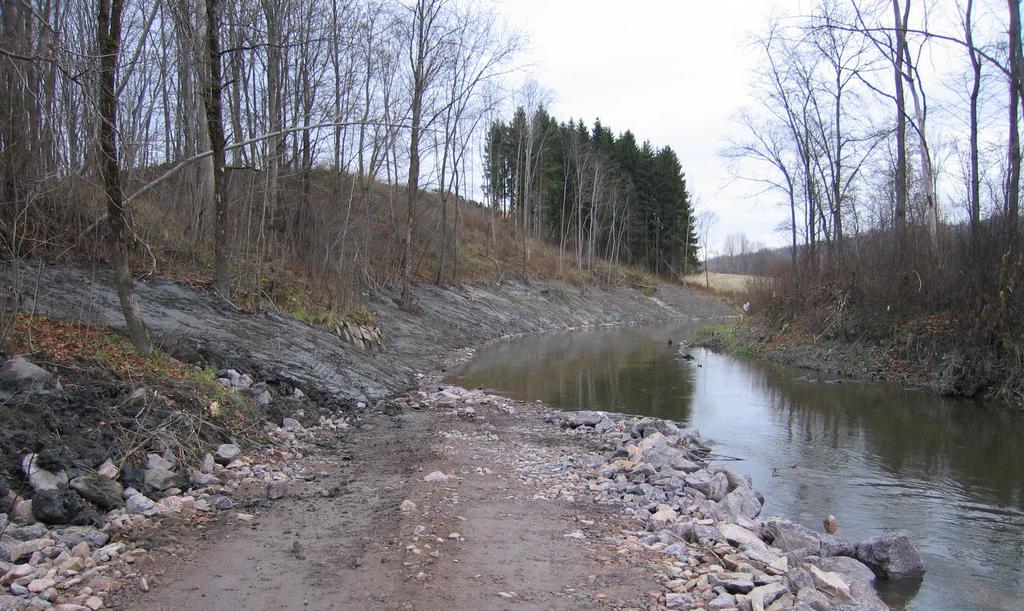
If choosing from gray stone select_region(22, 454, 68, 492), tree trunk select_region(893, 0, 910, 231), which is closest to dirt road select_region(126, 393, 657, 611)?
gray stone select_region(22, 454, 68, 492)

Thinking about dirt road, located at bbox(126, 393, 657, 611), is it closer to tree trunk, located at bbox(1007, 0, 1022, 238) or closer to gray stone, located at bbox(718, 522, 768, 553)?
gray stone, located at bbox(718, 522, 768, 553)

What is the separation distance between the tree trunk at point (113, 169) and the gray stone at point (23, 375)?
199 centimetres

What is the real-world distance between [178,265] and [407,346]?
332 inches

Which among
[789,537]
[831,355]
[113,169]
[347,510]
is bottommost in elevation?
[789,537]

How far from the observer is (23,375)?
654cm

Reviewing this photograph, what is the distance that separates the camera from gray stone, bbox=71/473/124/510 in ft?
18.1

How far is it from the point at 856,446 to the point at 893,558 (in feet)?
19.1

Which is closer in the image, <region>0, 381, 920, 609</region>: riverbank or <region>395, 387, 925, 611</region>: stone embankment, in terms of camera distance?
<region>0, 381, 920, 609</region>: riverbank

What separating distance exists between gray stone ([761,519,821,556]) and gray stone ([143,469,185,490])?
5.87m

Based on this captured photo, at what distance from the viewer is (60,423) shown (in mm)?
6156

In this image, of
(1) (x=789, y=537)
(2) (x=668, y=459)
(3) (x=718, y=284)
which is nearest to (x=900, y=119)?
(2) (x=668, y=459)

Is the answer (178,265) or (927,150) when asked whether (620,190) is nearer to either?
(927,150)

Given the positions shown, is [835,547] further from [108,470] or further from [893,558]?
[108,470]

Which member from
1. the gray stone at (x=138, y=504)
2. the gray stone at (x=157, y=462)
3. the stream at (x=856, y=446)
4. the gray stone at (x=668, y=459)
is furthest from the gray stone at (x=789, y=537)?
the gray stone at (x=157, y=462)
